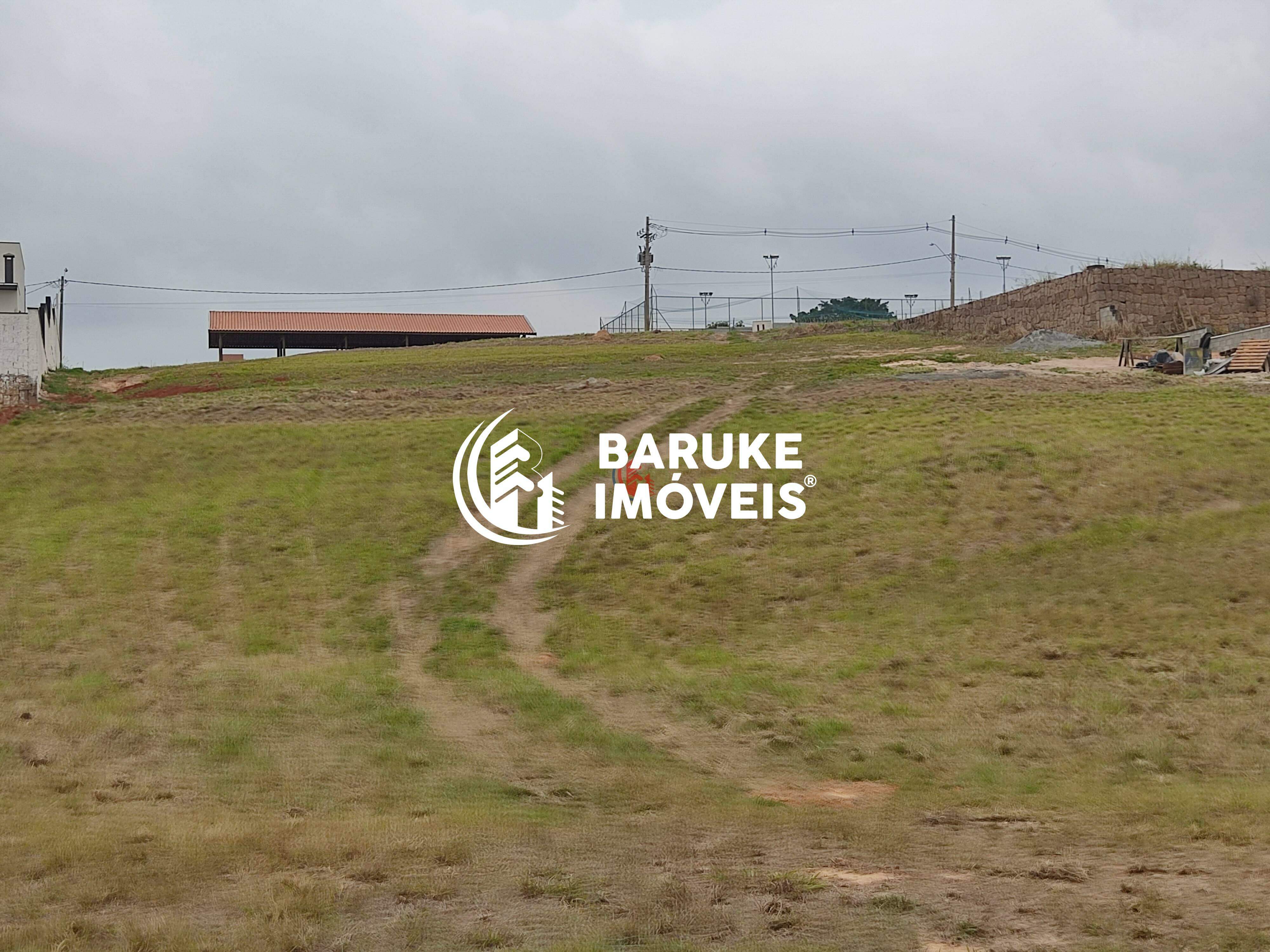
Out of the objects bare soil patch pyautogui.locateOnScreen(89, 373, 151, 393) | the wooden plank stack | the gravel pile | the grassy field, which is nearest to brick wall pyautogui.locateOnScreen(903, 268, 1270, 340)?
the gravel pile

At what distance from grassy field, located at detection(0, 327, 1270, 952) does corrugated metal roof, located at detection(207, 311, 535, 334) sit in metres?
43.0

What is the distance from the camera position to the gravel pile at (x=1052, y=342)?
154 feet

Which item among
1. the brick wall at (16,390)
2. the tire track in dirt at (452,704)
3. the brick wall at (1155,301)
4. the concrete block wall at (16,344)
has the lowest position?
the tire track in dirt at (452,704)

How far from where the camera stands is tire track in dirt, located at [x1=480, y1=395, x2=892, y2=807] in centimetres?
1216

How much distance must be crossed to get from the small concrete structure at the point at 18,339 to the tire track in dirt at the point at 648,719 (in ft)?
80.7

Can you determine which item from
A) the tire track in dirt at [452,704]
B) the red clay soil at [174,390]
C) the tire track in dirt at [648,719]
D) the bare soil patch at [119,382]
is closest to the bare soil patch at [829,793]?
the tire track in dirt at [648,719]

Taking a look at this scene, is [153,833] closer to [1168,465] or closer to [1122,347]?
[1168,465]

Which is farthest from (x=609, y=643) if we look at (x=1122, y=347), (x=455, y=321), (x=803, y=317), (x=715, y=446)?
(x=803, y=317)

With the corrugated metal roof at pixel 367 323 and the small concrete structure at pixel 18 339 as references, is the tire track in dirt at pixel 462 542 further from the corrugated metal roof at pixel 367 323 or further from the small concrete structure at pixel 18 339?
the corrugated metal roof at pixel 367 323

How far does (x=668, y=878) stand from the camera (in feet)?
28.8

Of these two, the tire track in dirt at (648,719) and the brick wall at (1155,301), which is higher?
the brick wall at (1155,301)

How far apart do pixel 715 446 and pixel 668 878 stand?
21.3 metres

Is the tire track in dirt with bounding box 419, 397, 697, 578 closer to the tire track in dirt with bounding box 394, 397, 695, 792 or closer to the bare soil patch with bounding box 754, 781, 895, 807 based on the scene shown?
the tire track in dirt with bounding box 394, 397, 695, 792

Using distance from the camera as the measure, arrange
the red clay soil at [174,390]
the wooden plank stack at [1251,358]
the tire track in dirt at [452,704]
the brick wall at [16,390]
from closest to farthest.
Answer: the tire track in dirt at [452,704] < the wooden plank stack at [1251,358] < the brick wall at [16,390] < the red clay soil at [174,390]
